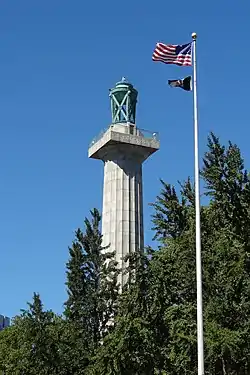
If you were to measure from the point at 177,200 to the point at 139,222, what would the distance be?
416 inches

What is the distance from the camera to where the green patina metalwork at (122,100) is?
154ft

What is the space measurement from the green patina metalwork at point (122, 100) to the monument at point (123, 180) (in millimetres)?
790

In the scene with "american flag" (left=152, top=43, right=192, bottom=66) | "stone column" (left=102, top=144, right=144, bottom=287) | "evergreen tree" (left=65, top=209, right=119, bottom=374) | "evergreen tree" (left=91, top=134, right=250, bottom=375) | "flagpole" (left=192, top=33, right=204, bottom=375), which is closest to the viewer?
"flagpole" (left=192, top=33, right=204, bottom=375)

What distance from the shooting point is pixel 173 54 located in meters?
21.5

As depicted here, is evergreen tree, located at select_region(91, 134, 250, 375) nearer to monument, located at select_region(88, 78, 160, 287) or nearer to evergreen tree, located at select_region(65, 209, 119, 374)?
evergreen tree, located at select_region(65, 209, 119, 374)

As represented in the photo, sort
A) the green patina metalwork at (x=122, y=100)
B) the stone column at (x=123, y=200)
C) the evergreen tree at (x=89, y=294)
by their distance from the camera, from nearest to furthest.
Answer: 1. the evergreen tree at (x=89, y=294)
2. the stone column at (x=123, y=200)
3. the green patina metalwork at (x=122, y=100)

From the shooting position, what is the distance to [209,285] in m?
27.6

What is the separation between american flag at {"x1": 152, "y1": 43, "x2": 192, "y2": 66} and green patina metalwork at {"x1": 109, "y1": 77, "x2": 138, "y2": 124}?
82.4ft

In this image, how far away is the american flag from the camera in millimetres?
21438

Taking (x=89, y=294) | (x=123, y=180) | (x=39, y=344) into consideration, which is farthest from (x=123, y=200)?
(x=39, y=344)

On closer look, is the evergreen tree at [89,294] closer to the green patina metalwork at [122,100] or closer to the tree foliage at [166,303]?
the tree foliage at [166,303]

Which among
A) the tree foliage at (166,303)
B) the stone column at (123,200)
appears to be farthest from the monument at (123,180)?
the tree foliage at (166,303)

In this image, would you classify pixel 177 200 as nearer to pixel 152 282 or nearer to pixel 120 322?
pixel 152 282

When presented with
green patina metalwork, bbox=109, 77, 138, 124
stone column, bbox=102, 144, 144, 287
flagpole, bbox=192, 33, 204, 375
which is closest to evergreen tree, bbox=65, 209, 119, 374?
stone column, bbox=102, 144, 144, 287
